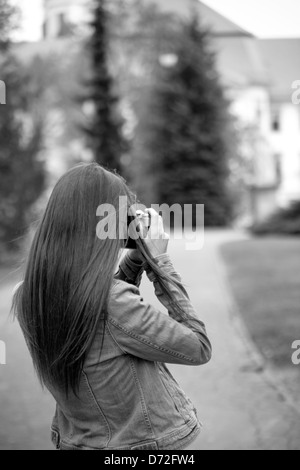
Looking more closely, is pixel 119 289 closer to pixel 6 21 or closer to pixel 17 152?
pixel 6 21

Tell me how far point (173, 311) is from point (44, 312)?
0.36 m

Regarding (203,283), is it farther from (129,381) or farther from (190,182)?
(190,182)

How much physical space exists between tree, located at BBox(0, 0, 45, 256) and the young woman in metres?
10.9

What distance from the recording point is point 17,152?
13289mm

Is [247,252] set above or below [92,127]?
below

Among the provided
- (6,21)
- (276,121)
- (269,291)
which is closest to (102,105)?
(6,21)

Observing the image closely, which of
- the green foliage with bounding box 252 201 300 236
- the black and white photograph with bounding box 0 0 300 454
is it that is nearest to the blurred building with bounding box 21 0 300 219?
the black and white photograph with bounding box 0 0 300 454

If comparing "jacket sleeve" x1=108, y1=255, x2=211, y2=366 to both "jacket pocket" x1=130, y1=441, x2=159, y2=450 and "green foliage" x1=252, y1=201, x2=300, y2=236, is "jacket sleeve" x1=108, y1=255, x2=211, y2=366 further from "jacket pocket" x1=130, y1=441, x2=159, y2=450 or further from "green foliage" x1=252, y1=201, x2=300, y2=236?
"green foliage" x1=252, y1=201, x2=300, y2=236

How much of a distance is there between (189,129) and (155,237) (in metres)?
25.5

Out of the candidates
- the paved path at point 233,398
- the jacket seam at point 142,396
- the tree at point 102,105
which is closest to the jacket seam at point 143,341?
the jacket seam at point 142,396

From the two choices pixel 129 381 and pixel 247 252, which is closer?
pixel 129 381

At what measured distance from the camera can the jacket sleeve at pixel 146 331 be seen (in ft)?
5.83

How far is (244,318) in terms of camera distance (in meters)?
7.67
